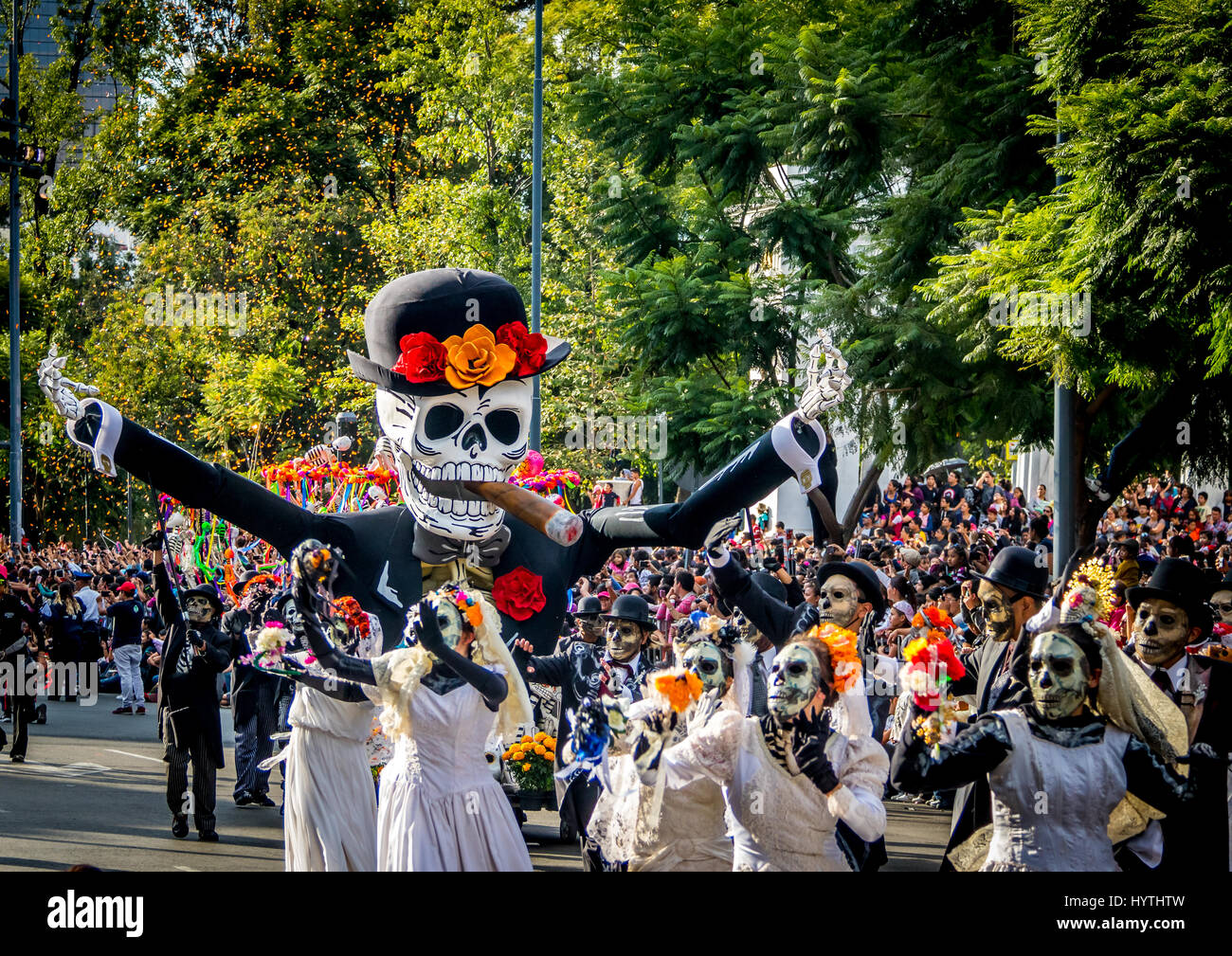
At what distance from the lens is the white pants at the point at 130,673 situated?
1792cm

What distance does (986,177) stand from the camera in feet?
46.2

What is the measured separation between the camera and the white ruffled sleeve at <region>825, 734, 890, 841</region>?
195 inches

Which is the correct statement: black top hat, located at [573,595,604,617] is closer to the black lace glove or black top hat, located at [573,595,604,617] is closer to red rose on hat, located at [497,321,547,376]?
red rose on hat, located at [497,321,547,376]

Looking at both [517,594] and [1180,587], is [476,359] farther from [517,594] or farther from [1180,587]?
[1180,587]

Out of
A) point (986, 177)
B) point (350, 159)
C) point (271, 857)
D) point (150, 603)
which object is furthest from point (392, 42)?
point (271, 857)

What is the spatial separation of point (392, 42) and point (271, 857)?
907 inches

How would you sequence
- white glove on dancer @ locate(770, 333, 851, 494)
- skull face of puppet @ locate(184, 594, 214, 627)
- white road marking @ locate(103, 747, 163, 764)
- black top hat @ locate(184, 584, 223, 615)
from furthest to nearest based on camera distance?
1. white road marking @ locate(103, 747, 163, 764)
2. black top hat @ locate(184, 584, 223, 615)
3. skull face of puppet @ locate(184, 594, 214, 627)
4. white glove on dancer @ locate(770, 333, 851, 494)

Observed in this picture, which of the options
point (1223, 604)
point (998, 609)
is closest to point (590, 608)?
point (998, 609)

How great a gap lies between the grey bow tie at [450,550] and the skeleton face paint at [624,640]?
0.70 meters

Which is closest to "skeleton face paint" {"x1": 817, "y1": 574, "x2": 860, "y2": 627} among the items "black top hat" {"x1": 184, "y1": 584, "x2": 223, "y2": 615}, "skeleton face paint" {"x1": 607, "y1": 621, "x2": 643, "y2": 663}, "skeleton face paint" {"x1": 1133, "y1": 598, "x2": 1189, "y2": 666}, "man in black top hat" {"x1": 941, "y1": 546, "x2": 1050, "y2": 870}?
"man in black top hat" {"x1": 941, "y1": 546, "x2": 1050, "y2": 870}

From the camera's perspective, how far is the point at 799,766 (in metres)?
4.98

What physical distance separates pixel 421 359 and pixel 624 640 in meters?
1.70

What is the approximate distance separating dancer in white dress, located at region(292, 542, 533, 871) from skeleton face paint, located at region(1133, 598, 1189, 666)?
2.72 m

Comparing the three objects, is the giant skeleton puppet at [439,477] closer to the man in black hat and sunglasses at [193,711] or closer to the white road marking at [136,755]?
the man in black hat and sunglasses at [193,711]
